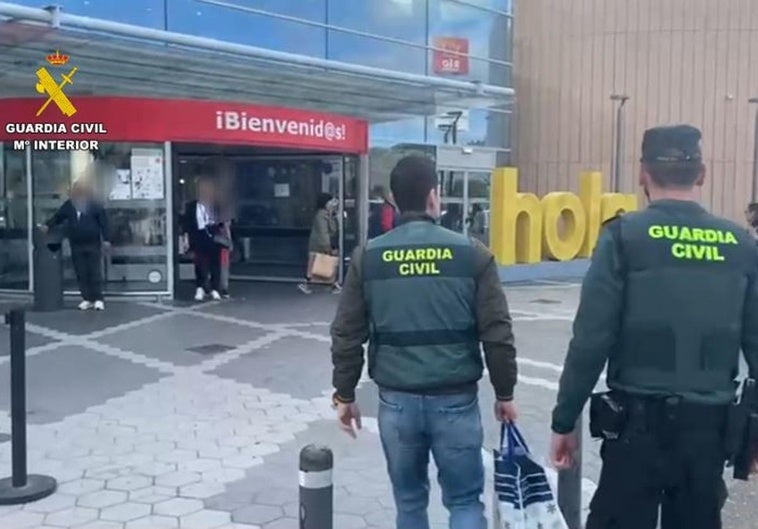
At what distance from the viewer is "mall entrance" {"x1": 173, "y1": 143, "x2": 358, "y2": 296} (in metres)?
17.2

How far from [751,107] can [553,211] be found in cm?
947

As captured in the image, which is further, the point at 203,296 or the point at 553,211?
the point at 553,211

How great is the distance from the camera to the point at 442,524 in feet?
17.0

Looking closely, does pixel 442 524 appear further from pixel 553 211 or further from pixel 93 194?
pixel 553 211

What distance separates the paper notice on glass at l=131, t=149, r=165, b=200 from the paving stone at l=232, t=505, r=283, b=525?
9413 millimetres

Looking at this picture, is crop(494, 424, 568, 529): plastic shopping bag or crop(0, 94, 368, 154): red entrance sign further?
crop(0, 94, 368, 154): red entrance sign

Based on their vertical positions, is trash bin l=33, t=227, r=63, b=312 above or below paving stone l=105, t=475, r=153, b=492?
above

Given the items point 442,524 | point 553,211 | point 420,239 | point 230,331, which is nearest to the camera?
point 420,239

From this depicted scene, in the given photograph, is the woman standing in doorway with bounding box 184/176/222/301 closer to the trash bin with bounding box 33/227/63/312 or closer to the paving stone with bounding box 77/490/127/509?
the trash bin with bounding box 33/227/63/312

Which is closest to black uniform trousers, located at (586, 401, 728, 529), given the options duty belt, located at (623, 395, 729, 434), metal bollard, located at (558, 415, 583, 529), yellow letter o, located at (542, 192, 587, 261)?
duty belt, located at (623, 395, 729, 434)

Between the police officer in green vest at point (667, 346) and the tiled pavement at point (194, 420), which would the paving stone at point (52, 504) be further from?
the police officer in green vest at point (667, 346)

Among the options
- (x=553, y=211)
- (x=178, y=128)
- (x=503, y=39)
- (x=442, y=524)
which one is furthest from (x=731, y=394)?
(x=503, y=39)

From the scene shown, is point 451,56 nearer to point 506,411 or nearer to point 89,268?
point 89,268

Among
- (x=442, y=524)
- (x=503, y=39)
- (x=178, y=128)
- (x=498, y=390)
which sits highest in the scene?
(x=503, y=39)
